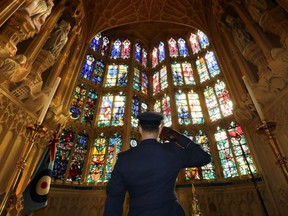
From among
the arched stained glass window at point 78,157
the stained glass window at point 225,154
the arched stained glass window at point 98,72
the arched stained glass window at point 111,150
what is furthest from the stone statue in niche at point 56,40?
the stained glass window at point 225,154

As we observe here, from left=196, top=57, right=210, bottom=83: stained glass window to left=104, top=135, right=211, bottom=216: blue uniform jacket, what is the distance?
12454mm

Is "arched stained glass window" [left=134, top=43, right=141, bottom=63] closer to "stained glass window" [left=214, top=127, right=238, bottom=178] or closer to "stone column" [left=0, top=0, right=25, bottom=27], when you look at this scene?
"stained glass window" [left=214, top=127, right=238, bottom=178]

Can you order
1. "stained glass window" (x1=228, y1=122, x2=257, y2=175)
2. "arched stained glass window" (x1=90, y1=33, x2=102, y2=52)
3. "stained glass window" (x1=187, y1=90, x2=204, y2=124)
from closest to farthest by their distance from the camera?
"stained glass window" (x1=228, y1=122, x2=257, y2=175) < "stained glass window" (x1=187, y1=90, x2=204, y2=124) < "arched stained glass window" (x1=90, y1=33, x2=102, y2=52)

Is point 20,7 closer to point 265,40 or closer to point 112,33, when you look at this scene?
point 265,40

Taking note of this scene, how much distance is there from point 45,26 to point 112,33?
983 cm

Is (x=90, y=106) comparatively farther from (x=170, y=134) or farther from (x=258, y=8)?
(x=170, y=134)

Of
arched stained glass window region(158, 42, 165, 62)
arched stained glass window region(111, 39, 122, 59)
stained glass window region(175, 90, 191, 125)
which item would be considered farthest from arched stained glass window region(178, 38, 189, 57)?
arched stained glass window region(111, 39, 122, 59)

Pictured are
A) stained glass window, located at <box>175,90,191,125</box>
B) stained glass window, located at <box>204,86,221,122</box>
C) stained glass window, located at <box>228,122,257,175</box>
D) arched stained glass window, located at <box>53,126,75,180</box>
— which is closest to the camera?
stained glass window, located at <box>228,122,257,175</box>

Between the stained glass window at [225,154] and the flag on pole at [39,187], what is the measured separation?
772 centimetres

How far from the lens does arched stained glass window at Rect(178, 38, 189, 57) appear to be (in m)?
15.6

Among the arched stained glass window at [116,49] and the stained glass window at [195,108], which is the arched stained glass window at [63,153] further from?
the arched stained glass window at [116,49]

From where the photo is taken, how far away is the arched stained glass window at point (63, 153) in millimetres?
9117

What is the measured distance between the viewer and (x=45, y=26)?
26.1 feet

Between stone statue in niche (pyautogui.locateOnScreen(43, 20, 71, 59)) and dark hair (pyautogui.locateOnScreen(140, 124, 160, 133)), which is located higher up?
stone statue in niche (pyautogui.locateOnScreen(43, 20, 71, 59))
